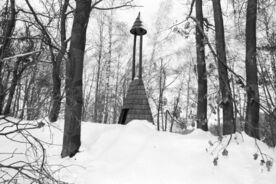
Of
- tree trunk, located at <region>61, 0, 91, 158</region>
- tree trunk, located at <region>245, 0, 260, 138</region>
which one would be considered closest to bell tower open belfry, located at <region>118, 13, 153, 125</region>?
tree trunk, located at <region>61, 0, 91, 158</region>

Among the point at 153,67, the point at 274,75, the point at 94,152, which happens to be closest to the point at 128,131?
the point at 94,152

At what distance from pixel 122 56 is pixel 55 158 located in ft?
49.5

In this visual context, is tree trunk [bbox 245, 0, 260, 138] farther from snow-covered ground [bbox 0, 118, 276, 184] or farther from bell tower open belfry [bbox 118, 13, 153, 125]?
bell tower open belfry [bbox 118, 13, 153, 125]

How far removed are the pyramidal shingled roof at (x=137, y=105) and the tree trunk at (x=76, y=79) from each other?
10.4ft

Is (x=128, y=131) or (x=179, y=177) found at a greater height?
(x=128, y=131)

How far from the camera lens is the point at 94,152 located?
4.36 m

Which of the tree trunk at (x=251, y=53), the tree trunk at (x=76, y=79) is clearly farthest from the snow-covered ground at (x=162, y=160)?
the tree trunk at (x=251, y=53)

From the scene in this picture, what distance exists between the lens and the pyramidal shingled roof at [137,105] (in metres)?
7.53

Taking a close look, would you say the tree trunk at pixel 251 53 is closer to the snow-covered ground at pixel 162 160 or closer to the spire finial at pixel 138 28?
the snow-covered ground at pixel 162 160

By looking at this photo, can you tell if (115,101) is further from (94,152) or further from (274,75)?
(94,152)

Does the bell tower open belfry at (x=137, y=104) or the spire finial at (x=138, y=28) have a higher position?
the spire finial at (x=138, y=28)

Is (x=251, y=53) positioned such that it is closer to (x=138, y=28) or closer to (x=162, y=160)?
(x=162, y=160)

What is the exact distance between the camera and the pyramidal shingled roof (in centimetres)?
753

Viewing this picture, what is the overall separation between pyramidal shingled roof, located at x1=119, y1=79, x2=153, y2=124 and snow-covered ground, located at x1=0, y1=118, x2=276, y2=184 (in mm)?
2731
